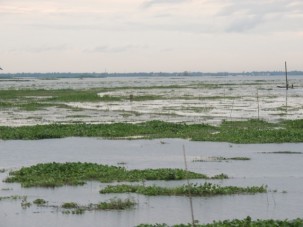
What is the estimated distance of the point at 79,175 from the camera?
19609 millimetres

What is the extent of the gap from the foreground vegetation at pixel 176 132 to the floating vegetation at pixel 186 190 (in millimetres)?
10789

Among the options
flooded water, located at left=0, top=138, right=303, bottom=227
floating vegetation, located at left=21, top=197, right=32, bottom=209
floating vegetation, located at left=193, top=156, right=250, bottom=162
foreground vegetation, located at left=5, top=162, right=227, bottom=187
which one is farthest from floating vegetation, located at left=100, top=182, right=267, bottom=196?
floating vegetation, located at left=193, top=156, right=250, bottom=162

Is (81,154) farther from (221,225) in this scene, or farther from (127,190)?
(221,225)

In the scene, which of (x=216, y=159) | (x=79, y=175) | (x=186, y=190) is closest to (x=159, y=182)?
(x=186, y=190)

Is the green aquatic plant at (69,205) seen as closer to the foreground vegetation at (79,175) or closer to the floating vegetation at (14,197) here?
the floating vegetation at (14,197)

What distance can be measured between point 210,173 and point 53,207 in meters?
6.56

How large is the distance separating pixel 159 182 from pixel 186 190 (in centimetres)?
197

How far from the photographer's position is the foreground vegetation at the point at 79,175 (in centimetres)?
1895

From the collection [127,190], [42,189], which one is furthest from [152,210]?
[42,189]

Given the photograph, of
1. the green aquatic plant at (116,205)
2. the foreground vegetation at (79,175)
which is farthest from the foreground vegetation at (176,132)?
the green aquatic plant at (116,205)

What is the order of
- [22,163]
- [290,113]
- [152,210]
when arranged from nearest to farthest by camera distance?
[152,210] → [22,163] → [290,113]

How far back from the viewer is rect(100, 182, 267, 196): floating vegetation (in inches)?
671

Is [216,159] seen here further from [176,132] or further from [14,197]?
[14,197]

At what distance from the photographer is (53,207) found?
15.8 meters
